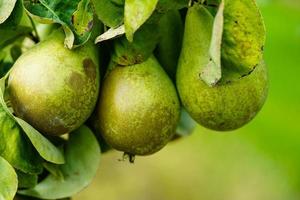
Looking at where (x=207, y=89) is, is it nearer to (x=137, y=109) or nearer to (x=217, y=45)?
(x=137, y=109)

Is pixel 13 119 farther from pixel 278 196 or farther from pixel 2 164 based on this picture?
pixel 278 196

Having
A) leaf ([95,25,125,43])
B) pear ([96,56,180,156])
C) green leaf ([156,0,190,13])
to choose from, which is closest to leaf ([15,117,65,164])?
pear ([96,56,180,156])

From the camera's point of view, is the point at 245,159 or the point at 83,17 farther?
the point at 245,159

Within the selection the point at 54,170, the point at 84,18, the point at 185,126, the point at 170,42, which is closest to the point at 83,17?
the point at 84,18

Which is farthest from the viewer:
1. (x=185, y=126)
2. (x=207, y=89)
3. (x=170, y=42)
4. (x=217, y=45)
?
(x=185, y=126)

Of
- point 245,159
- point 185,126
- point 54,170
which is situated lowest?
point 245,159
